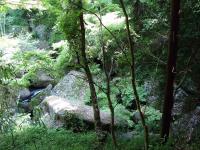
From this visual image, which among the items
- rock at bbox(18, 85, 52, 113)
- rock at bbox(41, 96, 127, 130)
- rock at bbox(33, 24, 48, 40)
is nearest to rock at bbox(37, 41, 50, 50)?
rock at bbox(33, 24, 48, 40)

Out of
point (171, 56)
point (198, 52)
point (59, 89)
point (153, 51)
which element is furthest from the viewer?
point (59, 89)

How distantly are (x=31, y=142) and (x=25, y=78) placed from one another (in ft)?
5.94

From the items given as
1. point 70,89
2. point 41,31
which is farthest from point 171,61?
point 41,31

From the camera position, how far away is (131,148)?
6594mm

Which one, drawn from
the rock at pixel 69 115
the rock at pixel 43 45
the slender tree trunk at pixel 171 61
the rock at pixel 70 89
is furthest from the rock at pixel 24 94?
the slender tree trunk at pixel 171 61

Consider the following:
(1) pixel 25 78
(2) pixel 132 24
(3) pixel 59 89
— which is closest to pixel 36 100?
(3) pixel 59 89

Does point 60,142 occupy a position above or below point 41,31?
below

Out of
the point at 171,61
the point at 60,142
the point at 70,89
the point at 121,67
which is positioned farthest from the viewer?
the point at 70,89

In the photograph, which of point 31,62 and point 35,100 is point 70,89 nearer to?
point 35,100

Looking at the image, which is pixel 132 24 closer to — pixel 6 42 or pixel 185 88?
pixel 185 88

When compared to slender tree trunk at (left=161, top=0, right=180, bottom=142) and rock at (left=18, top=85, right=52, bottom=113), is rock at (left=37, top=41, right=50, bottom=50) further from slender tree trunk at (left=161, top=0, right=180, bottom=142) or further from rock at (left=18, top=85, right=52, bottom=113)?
slender tree trunk at (left=161, top=0, right=180, bottom=142)

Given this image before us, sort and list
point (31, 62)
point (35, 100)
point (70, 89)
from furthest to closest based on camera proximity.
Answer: point (35, 100)
point (70, 89)
point (31, 62)

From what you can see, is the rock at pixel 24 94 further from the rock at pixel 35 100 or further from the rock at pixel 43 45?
the rock at pixel 43 45

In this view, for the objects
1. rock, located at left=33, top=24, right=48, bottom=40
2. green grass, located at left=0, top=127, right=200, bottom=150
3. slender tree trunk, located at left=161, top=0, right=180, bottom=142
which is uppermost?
rock, located at left=33, top=24, right=48, bottom=40
